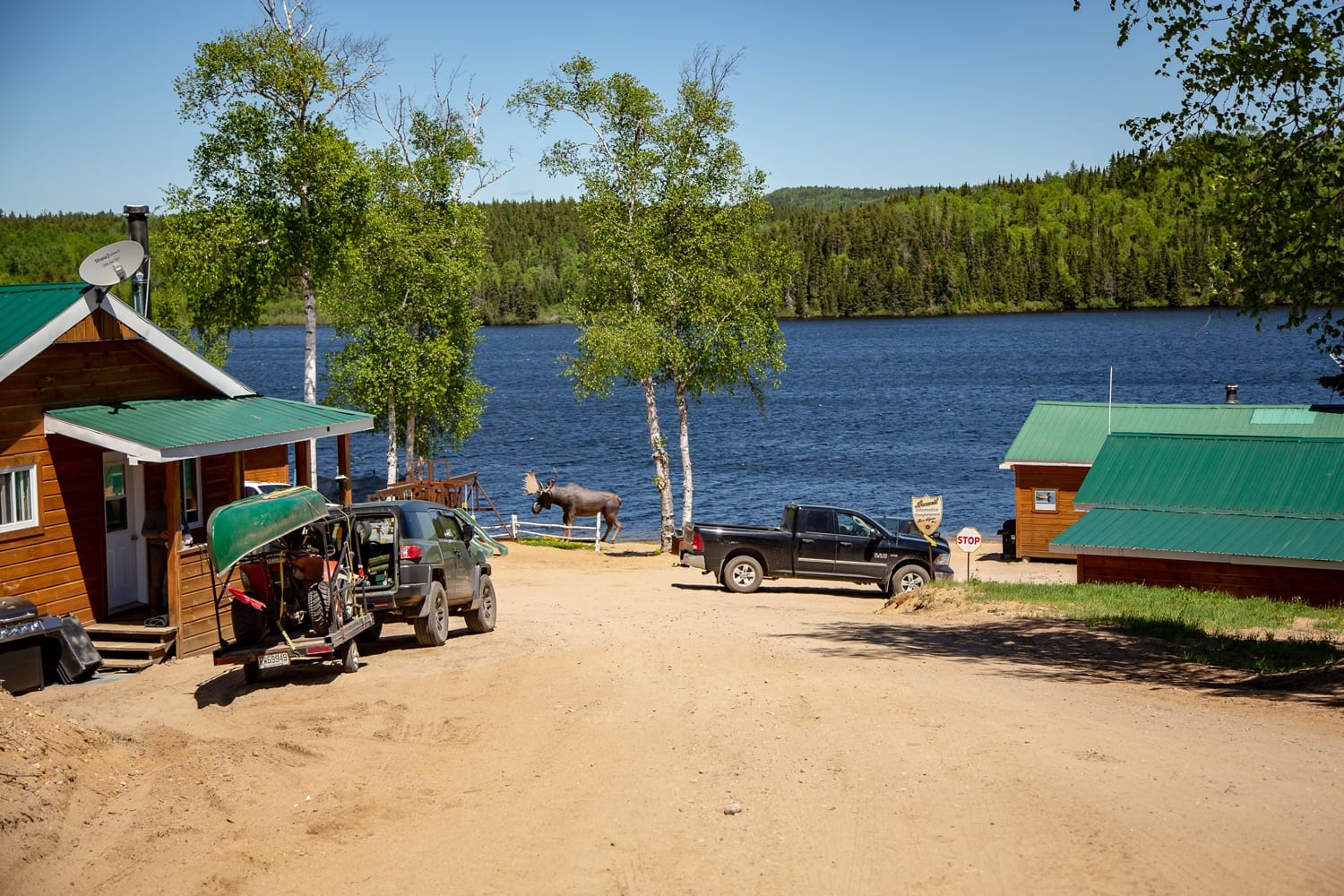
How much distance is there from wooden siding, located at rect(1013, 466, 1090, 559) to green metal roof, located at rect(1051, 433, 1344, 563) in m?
6.95

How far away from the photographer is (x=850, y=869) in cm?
842

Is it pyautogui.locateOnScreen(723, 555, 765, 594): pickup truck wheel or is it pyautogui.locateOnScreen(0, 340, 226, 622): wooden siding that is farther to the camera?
pyautogui.locateOnScreen(723, 555, 765, 594): pickup truck wheel

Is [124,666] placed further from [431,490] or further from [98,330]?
[431,490]

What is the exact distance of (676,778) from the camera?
34.3ft

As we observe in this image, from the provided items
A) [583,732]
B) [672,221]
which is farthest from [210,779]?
[672,221]

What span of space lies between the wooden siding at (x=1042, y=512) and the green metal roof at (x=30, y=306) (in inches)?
1108

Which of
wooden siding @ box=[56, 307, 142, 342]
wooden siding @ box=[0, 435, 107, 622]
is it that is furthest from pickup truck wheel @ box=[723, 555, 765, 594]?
wooden siding @ box=[56, 307, 142, 342]

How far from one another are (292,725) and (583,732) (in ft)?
10.0

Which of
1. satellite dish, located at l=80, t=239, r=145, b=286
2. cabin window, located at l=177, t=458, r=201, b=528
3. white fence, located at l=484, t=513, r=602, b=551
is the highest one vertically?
satellite dish, located at l=80, t=239, r=145, b=286

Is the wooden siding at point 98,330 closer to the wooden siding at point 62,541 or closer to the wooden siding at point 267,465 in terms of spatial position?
the wooden siding at point 62,541

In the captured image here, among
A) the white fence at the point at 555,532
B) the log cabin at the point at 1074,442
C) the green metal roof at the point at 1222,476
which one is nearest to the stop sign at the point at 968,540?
the green metal roof at the point at 1222,476

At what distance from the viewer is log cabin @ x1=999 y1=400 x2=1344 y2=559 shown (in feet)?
118

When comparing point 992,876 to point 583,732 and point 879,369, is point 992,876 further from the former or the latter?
point 879,369

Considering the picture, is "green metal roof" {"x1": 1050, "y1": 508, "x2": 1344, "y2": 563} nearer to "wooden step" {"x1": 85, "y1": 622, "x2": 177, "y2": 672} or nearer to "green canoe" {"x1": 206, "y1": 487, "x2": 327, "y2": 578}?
"green canoe" {"x1": 206, "y1": 487, "x2": 327, "y2": 578}
